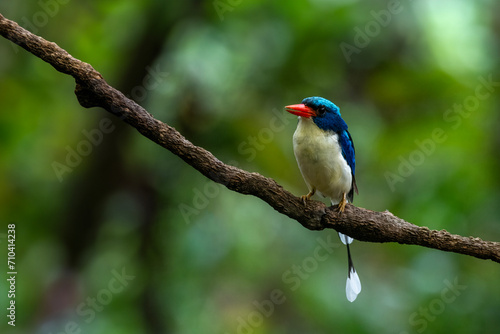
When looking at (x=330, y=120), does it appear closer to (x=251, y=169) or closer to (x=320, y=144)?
(x=320, y=144)

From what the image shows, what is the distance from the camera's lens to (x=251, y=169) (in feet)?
16.9

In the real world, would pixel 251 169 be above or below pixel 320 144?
below

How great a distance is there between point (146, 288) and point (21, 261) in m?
1.27

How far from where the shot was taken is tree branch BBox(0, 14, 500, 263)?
220cm

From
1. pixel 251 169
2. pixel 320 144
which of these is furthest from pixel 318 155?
pixel 251 169

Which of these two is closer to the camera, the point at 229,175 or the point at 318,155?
the point at 229,175

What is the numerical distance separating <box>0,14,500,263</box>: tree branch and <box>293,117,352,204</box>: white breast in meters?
0.56

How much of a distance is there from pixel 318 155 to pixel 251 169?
6.46 ft

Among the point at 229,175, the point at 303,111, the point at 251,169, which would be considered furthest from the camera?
the point at 251,169

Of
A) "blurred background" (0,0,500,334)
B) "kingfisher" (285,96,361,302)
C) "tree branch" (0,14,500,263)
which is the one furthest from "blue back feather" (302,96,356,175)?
"blurred background" (0,0,500,334)

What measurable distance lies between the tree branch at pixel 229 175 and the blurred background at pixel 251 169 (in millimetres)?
2353

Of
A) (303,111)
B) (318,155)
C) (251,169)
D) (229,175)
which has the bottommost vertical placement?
(229,175)

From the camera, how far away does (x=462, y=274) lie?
195 inches

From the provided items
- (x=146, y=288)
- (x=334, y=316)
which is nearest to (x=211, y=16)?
(x=146, y=288)
